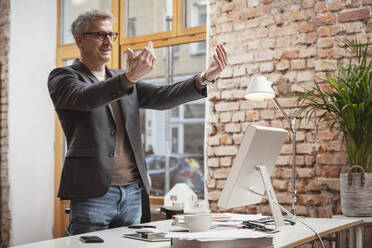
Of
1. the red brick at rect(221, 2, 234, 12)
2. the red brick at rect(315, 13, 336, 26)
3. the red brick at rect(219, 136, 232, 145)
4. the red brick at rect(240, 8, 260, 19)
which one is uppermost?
the red brick at rect(221, 2, 234, 12)

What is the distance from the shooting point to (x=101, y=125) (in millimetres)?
2166

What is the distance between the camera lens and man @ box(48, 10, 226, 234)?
199 centimetres

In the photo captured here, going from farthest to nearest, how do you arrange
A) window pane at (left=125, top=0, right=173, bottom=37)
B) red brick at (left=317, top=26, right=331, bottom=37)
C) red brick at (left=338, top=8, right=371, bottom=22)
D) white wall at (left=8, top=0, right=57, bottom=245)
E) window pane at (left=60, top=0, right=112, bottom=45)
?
window pane at (left=60, top=0, right=112, bottom=45)
white wall at (left=8, top=0, right=57, bottom=245)
window pane at (left=125, top=0, right=173, bottom=37)
red brick at (left=317, top=26, right=331, bottom=37)
red brick at (left=338, top=8, right=371, bottom=22)

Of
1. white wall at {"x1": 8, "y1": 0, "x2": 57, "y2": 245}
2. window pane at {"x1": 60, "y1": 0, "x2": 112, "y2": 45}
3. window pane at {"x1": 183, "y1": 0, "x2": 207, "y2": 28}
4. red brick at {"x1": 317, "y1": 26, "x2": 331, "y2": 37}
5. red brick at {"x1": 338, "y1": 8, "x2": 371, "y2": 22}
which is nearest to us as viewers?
red brick at {"x1": 338, "y1": 8, "x2": 371, "y2": 22}

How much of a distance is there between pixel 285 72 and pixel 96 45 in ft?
5.32

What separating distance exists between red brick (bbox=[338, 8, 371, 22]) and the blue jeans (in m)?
1.91

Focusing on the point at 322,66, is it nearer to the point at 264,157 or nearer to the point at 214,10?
the point at 214,10

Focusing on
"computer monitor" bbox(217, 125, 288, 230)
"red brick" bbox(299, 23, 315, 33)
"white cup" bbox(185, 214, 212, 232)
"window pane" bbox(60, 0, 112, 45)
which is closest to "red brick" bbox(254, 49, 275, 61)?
"red brick" bbox(299, 23, 315, 33)

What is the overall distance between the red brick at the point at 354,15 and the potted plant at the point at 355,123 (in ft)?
0.72

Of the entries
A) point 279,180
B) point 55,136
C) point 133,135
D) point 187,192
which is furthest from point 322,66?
point 55,136

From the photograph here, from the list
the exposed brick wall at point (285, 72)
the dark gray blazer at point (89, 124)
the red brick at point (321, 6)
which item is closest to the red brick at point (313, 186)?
the exposed brick wall at point (285, 72)

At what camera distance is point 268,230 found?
6.66 ft

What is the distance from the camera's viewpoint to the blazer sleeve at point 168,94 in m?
2.33

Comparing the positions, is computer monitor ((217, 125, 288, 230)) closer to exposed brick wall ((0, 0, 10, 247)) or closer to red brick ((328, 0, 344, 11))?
red brick ((328, 0, 344, 11))
